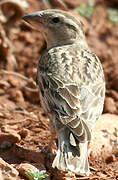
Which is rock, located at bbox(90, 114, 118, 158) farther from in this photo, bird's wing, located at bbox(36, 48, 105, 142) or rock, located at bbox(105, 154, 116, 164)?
bird's wing, located at bbox(36, 48, 105, 142)

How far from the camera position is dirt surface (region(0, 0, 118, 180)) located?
16.8 feet

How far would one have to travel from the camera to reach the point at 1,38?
764cm

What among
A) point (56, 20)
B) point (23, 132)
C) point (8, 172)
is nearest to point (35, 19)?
point (56, 20)

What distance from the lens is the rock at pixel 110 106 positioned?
6.80m

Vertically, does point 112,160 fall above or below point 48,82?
below

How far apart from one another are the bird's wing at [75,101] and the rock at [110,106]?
148 centimetres

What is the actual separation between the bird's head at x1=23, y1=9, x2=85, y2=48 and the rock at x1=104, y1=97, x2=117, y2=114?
112cm

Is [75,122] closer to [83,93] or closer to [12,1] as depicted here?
[83,93]

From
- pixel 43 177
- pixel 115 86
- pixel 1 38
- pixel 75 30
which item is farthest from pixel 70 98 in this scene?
pixel 1 38

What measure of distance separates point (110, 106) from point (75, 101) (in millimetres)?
2157

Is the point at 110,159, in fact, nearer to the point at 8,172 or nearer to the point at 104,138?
the point at 104,138

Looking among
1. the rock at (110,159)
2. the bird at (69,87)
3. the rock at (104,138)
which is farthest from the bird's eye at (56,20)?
the rock at (110,159)

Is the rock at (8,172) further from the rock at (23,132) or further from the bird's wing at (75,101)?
the rock at (23,132)

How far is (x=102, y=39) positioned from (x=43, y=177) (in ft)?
15.8
